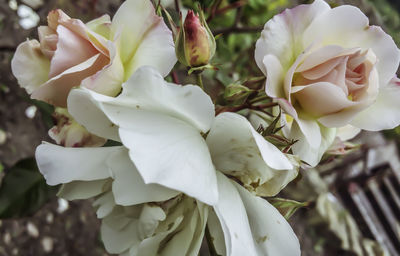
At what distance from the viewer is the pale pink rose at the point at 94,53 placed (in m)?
0.34

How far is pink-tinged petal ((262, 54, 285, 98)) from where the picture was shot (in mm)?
339

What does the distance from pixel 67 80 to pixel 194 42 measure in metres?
0.12

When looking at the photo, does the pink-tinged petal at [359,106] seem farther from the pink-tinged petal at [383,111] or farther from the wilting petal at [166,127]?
the wilting petal at [166,127]

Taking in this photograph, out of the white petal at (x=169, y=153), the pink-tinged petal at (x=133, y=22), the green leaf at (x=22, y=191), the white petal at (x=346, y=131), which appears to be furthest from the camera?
the green leaf at (x=22, y=191)

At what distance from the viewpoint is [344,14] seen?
360mm

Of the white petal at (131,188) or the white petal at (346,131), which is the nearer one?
the white petal at (131,188)

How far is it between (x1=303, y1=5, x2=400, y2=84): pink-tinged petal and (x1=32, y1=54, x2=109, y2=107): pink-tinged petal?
0.20m

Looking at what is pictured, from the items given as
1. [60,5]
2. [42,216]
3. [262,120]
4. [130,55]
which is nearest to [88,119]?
[130,55]

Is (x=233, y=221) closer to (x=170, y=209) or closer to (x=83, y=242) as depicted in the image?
(x=170, y=209)

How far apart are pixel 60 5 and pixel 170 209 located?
2.48 ft

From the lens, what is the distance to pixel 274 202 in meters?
0.38

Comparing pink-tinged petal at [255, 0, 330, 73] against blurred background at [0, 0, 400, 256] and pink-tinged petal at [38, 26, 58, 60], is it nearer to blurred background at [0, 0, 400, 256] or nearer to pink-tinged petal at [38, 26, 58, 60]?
blurred background at [0, 0, 400, 256]

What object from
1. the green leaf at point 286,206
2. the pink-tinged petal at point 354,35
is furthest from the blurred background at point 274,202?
the pink-tinged petal at point 354,35

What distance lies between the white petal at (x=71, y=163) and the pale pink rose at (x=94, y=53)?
0.19 feet
